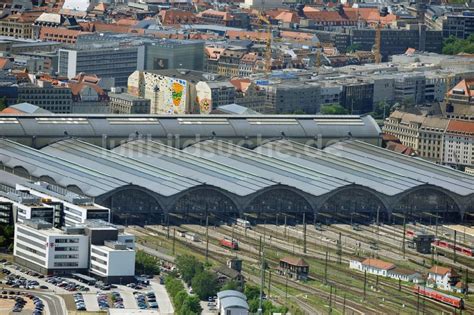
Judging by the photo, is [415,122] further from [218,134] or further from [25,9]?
[25,9]

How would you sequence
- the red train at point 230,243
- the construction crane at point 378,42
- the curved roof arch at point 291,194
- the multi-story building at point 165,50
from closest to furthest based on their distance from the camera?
1. the red train at point 230,243
2. the curved roof arch at point 291,194
3. the multi-story building at point 165,50
4. the construction crane at point 378,42

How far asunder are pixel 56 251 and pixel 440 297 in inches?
538

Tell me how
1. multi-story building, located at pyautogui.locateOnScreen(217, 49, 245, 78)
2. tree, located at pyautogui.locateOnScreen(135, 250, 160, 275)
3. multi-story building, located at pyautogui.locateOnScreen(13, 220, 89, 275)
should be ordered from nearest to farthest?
multi-story building, located at pyautogui.locateOnScreen(13, 220, 89, 275), tree, located at pyautogui.locateOnScreen(135, 250, 160, 275), multi-story building, located at pyautogui.locateOnScreen(217, 49, 245, 78)

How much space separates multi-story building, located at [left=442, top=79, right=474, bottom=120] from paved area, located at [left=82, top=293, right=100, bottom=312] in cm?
4908

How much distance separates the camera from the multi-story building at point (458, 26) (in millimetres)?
169750

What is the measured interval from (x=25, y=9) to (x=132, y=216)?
72365 mm

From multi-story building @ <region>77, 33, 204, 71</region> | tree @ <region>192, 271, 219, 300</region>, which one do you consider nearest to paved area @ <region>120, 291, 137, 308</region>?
tree @ <region>192, 271, 219, 300</region>

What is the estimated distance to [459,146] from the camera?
4518 inches

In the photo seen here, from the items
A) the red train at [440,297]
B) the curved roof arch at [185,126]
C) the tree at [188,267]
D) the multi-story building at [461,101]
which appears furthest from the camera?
the multi-story building at [461,101]

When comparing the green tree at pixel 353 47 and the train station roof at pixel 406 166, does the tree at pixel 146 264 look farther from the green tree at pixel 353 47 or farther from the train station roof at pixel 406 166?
the green tree at pixel 353 47

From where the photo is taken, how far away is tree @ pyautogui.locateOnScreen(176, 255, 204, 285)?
79.4 m

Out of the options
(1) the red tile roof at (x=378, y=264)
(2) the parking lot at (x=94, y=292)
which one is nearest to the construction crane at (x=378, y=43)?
(1) the red tile roof at (x=378, y=264)

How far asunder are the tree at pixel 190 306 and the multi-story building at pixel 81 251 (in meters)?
5.32

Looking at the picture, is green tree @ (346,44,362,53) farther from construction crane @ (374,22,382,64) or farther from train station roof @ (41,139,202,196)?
train station roof @ (41,139,202,196)
